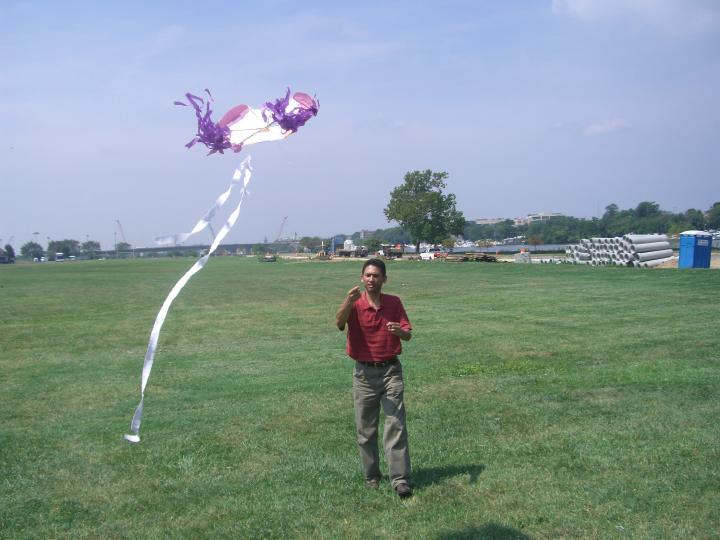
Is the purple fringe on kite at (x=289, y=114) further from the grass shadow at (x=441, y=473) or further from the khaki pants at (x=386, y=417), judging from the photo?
the grass shadow at (x=441, y=473)

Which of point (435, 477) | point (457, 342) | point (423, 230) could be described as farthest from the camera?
point (423, 230)

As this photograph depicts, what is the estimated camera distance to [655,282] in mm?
23500

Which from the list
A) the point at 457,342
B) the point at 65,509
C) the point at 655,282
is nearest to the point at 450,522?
the point at 65,509

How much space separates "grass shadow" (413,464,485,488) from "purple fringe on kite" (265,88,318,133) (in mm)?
2941

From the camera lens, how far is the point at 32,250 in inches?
5856

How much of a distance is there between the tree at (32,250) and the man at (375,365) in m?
158

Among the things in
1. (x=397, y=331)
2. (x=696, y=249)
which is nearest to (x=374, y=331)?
(x=397, y=331)

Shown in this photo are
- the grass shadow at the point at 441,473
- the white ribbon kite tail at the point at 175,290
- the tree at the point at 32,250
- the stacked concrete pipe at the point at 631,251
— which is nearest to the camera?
the white ribbon kite tail at the point at 175,290

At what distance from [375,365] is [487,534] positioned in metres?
1.46

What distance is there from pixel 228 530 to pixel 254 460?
4.53 ft

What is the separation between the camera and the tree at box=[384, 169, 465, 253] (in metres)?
69.2

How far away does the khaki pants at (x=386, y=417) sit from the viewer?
5.07 m

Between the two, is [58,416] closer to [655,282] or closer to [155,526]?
[155,526]

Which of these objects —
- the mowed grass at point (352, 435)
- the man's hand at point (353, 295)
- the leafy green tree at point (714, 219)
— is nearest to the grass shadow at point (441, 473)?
the mowed grass at point (352, 435)
